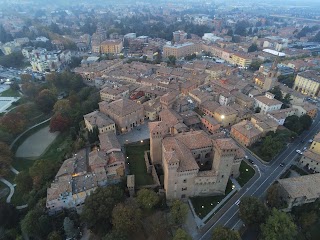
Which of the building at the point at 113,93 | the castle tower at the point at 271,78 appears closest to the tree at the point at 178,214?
the building at the point at 113,93

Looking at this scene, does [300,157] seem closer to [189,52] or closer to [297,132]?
[297,132]

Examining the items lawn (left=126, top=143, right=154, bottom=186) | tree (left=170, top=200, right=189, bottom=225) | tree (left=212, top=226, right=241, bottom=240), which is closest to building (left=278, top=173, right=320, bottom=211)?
tree (left=212, top=226, right=241, bottom=240)

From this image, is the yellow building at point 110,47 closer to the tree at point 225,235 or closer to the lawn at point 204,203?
the lawn at point 204,203

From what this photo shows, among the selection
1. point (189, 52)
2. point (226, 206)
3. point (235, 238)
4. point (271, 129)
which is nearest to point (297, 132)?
point (271, 129)

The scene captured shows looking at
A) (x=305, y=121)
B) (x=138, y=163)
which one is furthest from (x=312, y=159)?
(x=138, y=163)

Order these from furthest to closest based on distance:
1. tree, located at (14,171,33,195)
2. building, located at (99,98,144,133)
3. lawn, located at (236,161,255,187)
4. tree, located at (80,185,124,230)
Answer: building, located at (99,98,144,133) < tree, located at (14,171,33,195) < lawn, located at (236,161,255,187) < tree, located at (80,185,124,230)

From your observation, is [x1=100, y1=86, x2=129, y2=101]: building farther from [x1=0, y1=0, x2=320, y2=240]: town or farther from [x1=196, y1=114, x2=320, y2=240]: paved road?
[x1=196, y1=114, x2=320, y2=240]: paved road

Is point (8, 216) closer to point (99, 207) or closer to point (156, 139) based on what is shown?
point (99, 207)
